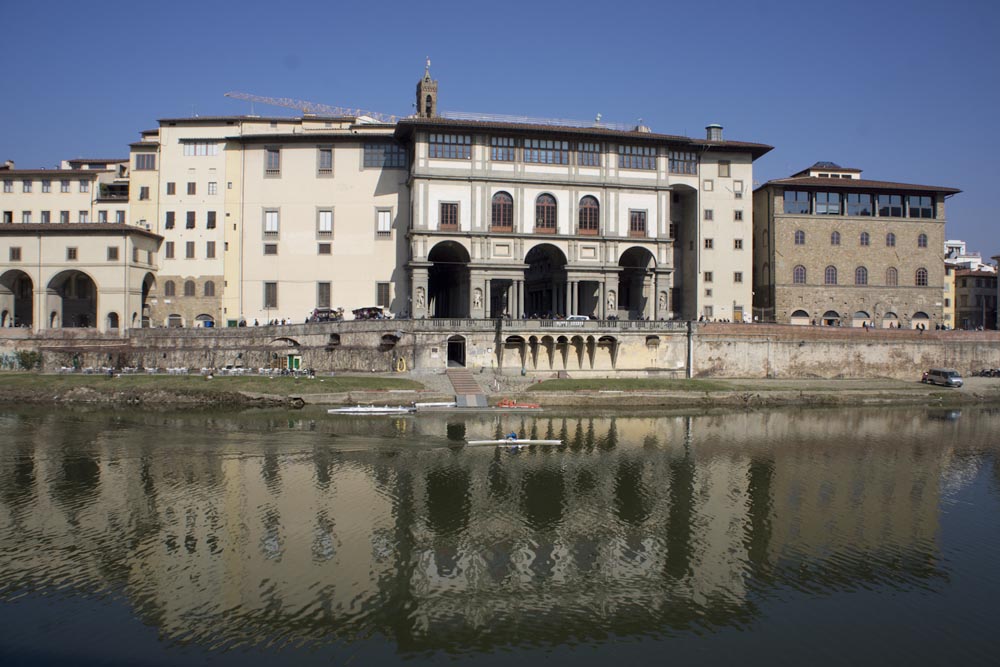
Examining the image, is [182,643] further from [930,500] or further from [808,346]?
[808,346]

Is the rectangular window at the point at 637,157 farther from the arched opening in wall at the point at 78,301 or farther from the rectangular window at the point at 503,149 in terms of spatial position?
the arched opening in wall at the point at 78,301

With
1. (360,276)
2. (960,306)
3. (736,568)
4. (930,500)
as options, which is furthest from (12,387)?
(960,306)

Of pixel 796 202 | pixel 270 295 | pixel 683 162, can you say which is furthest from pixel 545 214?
pixel 796 202

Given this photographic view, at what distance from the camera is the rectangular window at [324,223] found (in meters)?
66.7

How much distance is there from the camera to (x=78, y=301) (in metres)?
71.1

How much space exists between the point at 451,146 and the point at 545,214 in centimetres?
997

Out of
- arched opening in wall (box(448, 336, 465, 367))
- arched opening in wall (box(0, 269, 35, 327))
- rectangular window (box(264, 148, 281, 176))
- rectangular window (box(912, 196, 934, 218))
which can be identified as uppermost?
rectangular window (box(264, 148, 281, 176))

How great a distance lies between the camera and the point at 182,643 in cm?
1712

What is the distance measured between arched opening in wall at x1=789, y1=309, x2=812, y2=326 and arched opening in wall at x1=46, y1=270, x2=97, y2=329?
67968mm

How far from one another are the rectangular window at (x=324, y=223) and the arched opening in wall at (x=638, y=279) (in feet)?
88.2

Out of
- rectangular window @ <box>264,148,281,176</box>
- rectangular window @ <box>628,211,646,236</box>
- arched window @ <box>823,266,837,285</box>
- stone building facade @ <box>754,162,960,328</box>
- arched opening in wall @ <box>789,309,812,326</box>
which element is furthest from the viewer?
arched window @ <box>823,266,837,285</box>

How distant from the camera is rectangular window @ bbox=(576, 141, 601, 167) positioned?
64250mm

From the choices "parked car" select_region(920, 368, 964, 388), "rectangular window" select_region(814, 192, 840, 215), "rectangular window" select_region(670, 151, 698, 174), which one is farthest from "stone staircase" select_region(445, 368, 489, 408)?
"parked car" select_region(920, 368, 964, 388)

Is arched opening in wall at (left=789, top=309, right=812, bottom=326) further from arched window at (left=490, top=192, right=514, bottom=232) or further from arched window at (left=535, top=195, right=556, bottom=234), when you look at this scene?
arched window at (left=490, top=192, right=514, bottom=232)
